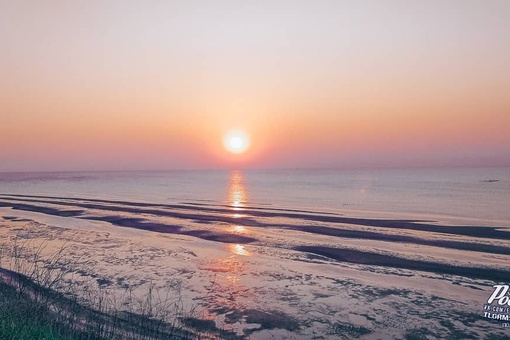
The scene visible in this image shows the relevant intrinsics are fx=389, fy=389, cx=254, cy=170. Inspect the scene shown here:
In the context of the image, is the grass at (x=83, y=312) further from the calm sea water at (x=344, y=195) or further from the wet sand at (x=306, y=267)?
the calm sea water at (x=344, y=195)

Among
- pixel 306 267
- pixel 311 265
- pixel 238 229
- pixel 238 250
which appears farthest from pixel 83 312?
pixel 238 229

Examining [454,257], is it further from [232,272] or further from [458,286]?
[232,272]

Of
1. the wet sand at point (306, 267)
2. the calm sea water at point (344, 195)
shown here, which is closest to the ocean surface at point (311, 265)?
the wet sand at point (306, 267)

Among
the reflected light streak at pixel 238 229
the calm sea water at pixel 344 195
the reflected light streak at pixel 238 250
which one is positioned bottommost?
the reflected light streak at pixel 238 250

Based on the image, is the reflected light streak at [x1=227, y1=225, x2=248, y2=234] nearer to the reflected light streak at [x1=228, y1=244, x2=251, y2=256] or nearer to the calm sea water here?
the reflected light streak at [x1=228, y1=244, x2=251, y2=256]

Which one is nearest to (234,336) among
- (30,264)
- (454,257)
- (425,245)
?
A: (30,264)

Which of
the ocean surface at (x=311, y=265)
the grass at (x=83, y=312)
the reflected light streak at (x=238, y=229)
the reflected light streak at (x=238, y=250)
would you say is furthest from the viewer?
the reflected light streak at (x=238, y=229)

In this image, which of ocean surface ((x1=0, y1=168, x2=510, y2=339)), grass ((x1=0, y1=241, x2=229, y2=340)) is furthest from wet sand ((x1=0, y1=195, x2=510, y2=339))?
grass ((x1=0, y1=241, x2=229, y2=340))

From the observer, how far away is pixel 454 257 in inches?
656

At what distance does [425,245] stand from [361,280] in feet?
24.2

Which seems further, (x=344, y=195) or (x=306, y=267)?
(x=344, y=195)

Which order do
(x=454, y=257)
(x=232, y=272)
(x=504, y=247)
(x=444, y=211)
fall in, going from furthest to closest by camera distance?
(x=444, y=211) → (x=504, y=247) → (x=454, y=257) → (x=232, y=272)

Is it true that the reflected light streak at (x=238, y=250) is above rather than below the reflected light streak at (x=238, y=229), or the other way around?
below

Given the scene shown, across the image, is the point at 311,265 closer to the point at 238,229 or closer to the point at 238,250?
the point at 238,250
